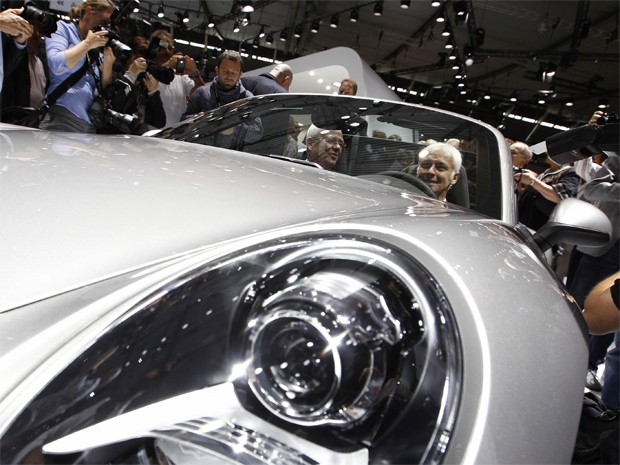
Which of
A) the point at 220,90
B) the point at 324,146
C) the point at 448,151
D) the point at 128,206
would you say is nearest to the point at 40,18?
the point at 220,90

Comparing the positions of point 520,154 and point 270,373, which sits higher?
point 270,373

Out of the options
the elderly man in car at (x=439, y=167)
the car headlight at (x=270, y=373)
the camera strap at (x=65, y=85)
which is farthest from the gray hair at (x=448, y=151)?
the camera strap at (x=65, y=85)

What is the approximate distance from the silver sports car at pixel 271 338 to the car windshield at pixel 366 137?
724 mm

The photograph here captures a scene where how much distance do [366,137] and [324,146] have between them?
139 millimetres

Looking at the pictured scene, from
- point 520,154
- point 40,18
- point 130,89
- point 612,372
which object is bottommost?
point 612,372

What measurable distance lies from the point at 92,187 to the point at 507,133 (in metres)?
23.7

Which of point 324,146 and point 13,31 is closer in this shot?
point 324,146

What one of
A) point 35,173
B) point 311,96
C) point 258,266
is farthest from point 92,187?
point 311,96

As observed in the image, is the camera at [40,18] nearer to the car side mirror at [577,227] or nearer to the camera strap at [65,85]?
the camera strap at [65,85]

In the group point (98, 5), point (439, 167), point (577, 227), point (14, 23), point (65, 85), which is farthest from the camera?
point (98, 5)

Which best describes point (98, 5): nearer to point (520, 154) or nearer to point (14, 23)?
point (14, 23)

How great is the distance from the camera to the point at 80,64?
2865mm

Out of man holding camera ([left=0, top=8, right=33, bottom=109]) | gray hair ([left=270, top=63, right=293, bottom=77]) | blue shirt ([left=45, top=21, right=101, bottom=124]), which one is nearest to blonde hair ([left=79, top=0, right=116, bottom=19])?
blue shirt ([left=45, top=21, right=101, bottom=124])

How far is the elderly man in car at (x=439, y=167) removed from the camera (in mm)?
1584
